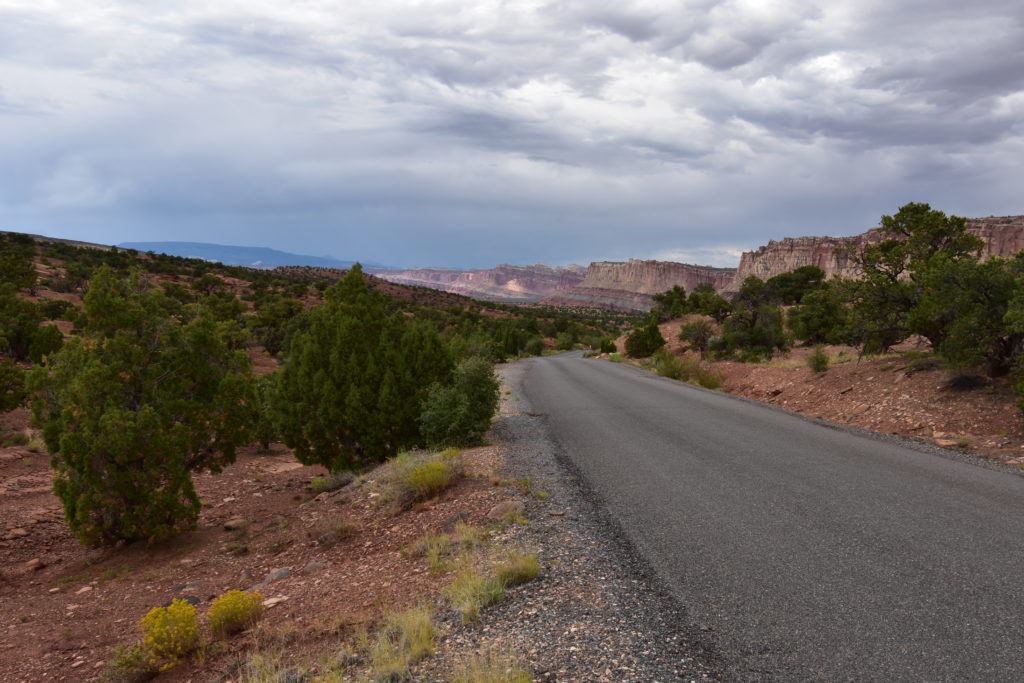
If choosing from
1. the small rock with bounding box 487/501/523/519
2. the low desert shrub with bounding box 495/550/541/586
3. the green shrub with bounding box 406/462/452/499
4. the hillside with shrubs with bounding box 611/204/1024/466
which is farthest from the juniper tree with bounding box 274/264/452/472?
the hillside with shrubs with bounding box 611/204/1024/466

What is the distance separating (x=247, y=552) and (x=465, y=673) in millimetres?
6725

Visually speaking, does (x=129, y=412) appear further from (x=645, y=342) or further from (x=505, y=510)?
(x=645, y=342)

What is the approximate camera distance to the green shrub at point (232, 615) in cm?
586

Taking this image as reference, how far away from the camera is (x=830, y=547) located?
20.0ft

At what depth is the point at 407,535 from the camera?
813 centimetres

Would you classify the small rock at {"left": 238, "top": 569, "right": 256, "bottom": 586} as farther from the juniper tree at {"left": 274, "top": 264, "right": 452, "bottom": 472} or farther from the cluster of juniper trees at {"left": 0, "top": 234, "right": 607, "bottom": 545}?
the juniper tree at {"left": 274, "top": 264, "right": 452, "bottom": 472}

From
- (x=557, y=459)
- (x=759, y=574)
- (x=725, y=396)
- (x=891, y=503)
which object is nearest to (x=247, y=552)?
(x=557, y=459)

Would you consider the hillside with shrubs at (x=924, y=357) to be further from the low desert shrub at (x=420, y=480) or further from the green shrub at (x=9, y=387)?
the green shrub at (x=9, y=387)

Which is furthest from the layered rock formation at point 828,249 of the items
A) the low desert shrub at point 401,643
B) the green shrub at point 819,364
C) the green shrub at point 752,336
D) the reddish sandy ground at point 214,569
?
the low desert shrub at point 401,643

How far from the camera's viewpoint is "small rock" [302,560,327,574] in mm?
7625

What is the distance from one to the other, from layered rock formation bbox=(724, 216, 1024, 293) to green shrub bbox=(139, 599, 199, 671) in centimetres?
7663

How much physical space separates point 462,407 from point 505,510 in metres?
5.25

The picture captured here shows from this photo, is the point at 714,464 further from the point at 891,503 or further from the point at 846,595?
the point at 846,595

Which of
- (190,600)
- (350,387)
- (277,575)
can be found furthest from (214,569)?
(350,387)
